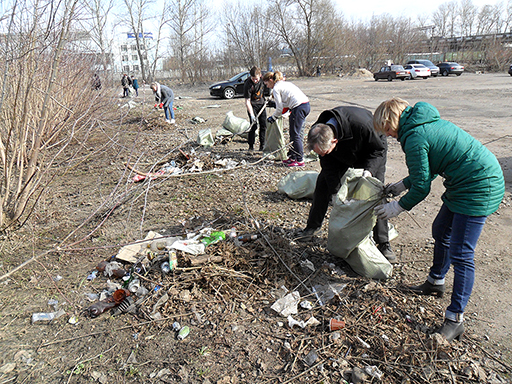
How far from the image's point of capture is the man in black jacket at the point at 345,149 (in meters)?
2.62

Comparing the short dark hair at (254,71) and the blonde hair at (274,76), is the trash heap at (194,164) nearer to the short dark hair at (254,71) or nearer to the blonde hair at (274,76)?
the blonde hair at (274,76)

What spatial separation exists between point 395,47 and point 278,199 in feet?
132

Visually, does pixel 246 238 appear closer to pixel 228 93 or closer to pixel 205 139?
pixel 205 139

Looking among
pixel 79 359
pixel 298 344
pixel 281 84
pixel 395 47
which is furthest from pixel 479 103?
pixel 395 47

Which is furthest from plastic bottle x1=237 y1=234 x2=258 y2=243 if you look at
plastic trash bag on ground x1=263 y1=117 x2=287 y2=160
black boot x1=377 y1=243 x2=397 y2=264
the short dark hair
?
the short dark hair

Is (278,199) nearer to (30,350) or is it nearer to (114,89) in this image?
(30,350)

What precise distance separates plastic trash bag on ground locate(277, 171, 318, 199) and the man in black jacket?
100 centimetres

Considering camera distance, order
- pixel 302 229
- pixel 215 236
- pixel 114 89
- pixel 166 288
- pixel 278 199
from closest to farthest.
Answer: pixel 166 288 → pixel 215 236 → pixel 302 229 → pixel 278 199 → pixel 114 89

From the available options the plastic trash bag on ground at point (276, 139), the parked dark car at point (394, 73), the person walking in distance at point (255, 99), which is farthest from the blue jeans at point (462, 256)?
the parked dark car at point (394, 73)

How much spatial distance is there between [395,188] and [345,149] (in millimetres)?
604

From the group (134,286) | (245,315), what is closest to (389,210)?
(245,315)

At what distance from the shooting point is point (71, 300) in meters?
2.64

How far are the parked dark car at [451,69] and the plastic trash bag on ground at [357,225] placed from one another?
27.8 m

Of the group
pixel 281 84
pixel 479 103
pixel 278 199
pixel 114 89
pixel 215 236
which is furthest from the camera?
pixel 479 103
